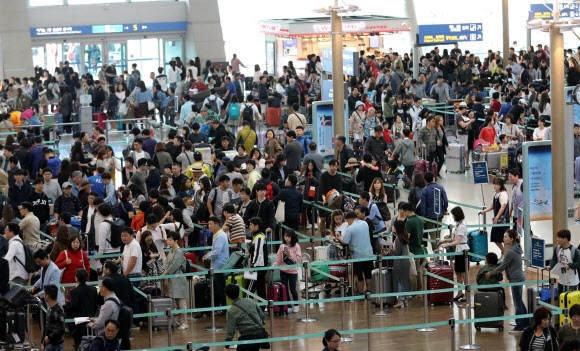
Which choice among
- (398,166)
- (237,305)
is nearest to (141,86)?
(398,166)

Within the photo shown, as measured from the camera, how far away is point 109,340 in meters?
10.6

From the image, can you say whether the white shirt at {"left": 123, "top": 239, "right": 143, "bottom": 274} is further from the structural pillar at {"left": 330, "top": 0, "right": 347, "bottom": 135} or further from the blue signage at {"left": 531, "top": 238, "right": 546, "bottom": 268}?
the structural pillar at {"left": 330, "top": 0, "right": 347, "bottom": 135}

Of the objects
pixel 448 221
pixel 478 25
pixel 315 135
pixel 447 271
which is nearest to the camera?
pixel 447 271

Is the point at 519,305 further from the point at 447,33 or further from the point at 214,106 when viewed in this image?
the point at 447,33

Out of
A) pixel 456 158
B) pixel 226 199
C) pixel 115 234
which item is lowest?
pixel 115 234

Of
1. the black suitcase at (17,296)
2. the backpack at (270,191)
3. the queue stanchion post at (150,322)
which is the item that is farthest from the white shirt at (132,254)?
the backpack at (270,191)

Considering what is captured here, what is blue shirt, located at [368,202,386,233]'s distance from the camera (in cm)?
1564

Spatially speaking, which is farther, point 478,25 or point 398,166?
point 478,25

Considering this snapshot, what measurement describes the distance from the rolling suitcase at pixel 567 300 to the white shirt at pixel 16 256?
620cm

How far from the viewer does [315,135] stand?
22.7m

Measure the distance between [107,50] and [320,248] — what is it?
26885 mm

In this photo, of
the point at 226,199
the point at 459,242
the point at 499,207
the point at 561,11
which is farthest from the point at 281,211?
the point at 561,11

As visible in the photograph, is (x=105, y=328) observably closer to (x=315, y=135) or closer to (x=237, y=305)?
(x=237, y=305)

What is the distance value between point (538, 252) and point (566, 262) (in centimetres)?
75
